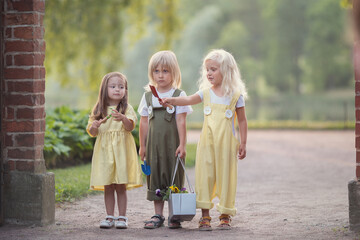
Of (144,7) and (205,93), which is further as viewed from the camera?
(144,7)

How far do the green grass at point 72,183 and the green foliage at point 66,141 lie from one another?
0.77ft

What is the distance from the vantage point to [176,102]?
4551 mm

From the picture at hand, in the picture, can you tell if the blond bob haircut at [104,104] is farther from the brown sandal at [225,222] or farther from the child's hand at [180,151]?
the brown sandal at [225,222]

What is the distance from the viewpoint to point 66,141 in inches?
343

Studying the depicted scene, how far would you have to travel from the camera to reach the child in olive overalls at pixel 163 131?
4727 mm

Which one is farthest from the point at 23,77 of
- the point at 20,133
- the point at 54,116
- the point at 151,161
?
the point at 54,116

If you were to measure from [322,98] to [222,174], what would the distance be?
38679mm

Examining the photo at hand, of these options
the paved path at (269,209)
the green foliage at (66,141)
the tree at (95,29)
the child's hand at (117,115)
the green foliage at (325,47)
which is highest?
the green foliage at (325,47)

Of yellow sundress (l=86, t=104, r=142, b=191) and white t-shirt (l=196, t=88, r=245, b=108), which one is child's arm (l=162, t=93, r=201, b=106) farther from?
yellow sundress (l=86, t=104, r=142, b=191)

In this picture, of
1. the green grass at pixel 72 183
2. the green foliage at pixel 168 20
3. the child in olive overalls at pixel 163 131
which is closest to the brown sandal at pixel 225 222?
the child in olive overalls at pixel 163 131

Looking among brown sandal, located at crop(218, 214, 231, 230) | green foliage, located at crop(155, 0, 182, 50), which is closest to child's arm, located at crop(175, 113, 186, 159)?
brown sandal, located at crop(218, 214, 231, 230)

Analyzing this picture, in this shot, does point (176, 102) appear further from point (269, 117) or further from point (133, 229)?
point (269, 117)

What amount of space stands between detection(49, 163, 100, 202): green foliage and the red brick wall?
1.37m

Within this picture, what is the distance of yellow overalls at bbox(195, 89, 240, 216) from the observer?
4.61 m
